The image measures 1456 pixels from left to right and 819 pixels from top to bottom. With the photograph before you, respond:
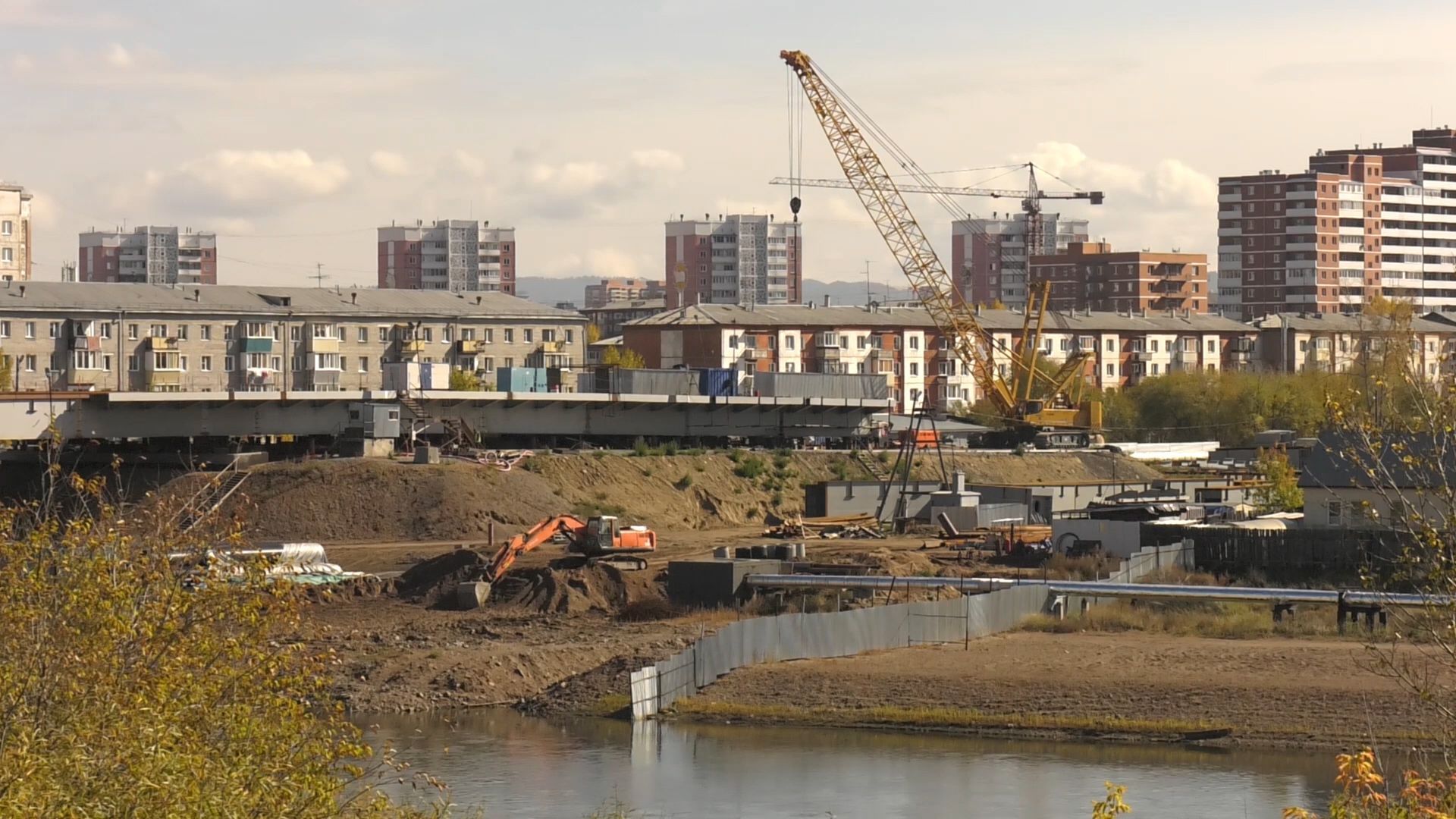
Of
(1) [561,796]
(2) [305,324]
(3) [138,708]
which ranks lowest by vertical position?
(1) [561,796]

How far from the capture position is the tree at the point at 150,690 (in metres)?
14.5

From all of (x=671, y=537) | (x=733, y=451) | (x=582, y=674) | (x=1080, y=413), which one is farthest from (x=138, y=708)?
(x=1080, y=413)

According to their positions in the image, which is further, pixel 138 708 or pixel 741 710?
pixel 741 710

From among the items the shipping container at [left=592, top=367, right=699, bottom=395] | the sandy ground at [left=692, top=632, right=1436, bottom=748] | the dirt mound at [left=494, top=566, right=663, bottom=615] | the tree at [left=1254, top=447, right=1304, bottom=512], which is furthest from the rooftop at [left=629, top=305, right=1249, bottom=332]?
the sandy ground at [left=692, top=632, right=1436, bottom=748]

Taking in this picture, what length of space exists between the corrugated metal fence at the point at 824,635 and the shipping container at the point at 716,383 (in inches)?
1648

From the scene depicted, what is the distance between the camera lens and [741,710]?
3531cm

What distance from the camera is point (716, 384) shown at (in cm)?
8644

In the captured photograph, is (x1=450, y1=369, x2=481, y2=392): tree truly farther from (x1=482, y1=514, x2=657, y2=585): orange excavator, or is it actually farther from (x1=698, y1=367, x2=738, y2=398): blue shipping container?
(x1=482, y1=514, x2=657, y2=585): orange excavator

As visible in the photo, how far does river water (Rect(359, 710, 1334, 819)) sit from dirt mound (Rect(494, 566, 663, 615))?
40.6ft

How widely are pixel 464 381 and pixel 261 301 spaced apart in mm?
13674

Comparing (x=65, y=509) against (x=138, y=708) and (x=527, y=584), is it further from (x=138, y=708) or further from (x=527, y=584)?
(x=138, y=708)

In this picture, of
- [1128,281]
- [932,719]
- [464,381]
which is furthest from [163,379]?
[1128,281]

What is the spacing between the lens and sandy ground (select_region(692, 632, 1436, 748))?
33.5 metres

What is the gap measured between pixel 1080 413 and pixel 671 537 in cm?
3987
